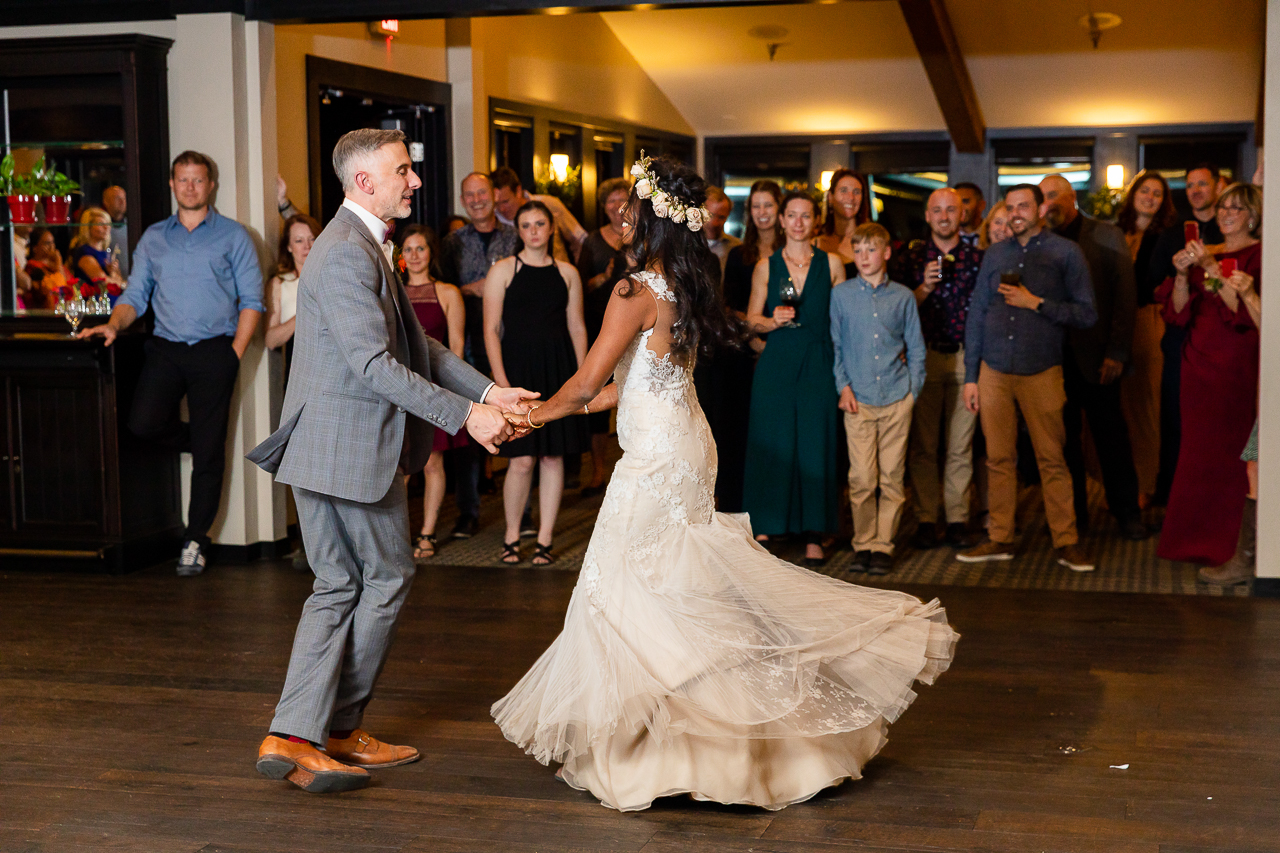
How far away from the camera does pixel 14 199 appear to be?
6109 mm

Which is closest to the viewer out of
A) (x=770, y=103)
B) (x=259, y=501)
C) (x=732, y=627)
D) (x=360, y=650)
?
(x=732, y=627)

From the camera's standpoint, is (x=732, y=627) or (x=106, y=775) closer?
(x=732, y=627)

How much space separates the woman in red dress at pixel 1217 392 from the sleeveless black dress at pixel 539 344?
264cm

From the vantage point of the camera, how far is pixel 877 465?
587cm

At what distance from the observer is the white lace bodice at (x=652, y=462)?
10.9 ft

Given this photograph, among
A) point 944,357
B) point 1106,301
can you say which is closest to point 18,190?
point 944,357

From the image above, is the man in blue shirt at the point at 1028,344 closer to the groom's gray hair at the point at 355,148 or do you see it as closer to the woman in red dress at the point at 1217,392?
the woman in red dress at the point at 1217,392

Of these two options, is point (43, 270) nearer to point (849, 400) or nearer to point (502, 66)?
point (502, 66)

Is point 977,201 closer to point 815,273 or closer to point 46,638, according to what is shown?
point 815,273

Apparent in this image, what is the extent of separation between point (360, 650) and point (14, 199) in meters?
3.87

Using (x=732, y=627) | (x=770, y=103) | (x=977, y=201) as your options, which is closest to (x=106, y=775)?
(x=732, y=627)

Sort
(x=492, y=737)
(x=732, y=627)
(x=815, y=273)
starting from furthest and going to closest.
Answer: (x=815, y=273)
(x=492, y=737)
(x=732, y=627)

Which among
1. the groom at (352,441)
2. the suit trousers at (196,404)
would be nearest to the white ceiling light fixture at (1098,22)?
the suit trousers at (196,404)

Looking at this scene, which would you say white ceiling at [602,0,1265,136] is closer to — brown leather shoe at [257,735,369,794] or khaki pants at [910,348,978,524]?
khaki pants at [910,348,978,524]
